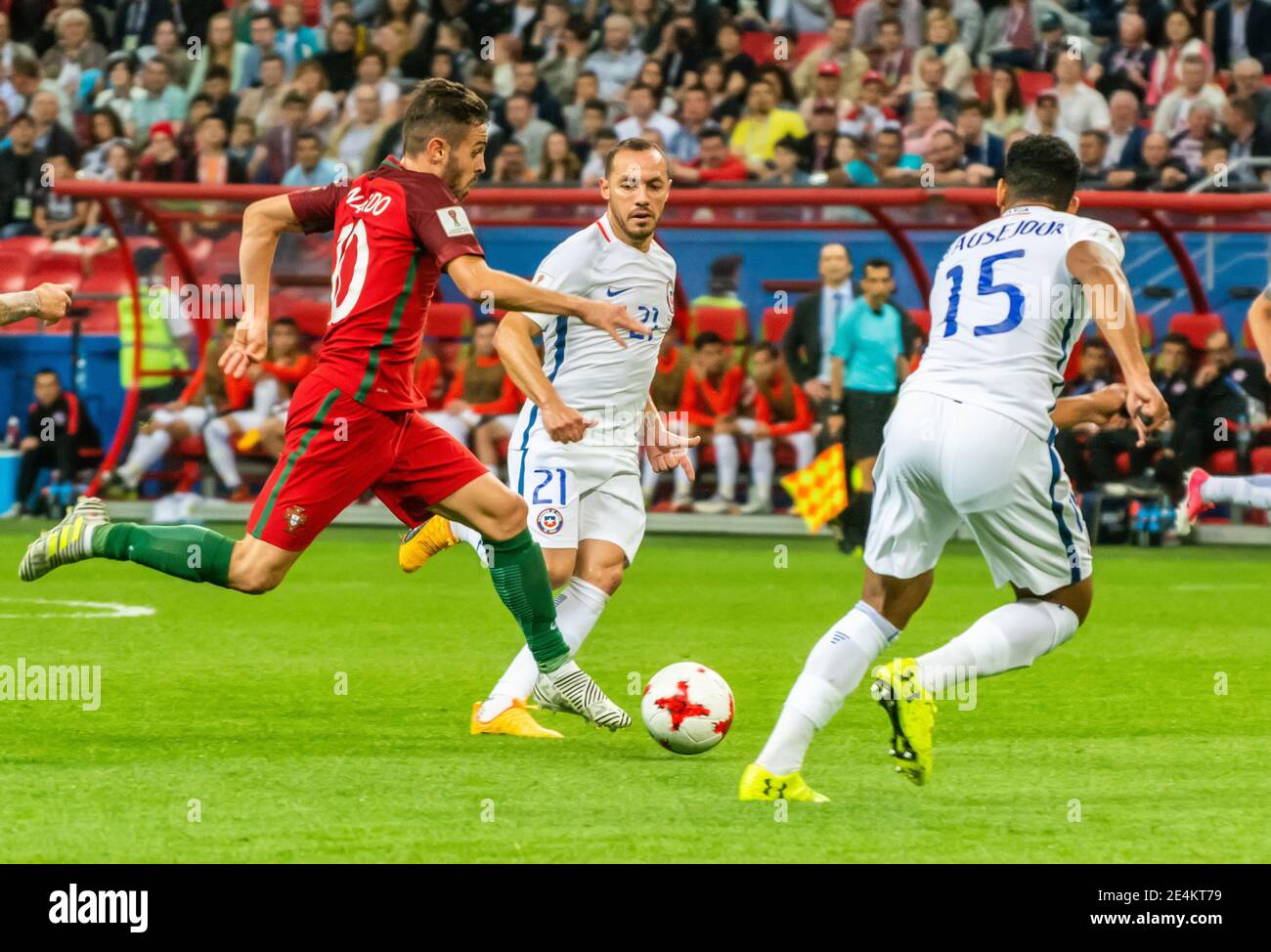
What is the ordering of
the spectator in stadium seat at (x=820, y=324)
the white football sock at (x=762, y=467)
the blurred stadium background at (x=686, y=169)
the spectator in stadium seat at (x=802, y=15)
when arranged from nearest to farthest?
the spectator in stadium seat at (x=820, y=324) < the blurred stadium background at (x=686, y=169) < the white football sock at (x=762, y=467) < the spectator in stadium seat at (x=802, y=15)

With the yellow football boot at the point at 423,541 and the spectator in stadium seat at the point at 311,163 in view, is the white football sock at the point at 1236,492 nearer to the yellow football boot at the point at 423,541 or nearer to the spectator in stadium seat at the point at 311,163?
the yellow football boot at the point at 423,541

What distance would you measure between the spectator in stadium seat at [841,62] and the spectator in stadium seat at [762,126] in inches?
20.8

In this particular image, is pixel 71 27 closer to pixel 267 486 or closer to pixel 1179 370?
pixel 1179 370

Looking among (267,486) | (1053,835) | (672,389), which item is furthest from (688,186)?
(1053,835)

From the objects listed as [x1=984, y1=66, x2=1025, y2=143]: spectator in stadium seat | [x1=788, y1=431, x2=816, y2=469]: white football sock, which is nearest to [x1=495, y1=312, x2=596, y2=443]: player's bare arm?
[x1=788, y1=431, x2=816, y2=469]: white football sock

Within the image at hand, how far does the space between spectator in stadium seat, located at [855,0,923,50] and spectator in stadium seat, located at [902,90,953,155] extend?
4.82ft

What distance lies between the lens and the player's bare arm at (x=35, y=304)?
6.85m

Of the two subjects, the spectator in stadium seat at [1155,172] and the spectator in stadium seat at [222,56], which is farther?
the spectator in stadium seat at [222,56]

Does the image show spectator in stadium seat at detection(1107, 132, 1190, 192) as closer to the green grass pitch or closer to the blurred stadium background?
the blurred stadium background

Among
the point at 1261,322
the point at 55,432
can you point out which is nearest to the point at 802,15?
the point at 55,432

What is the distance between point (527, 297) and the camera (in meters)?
6.79

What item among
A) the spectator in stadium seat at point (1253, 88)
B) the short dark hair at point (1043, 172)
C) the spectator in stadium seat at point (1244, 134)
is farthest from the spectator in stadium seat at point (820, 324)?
the short dark hair at point (1043, 172)

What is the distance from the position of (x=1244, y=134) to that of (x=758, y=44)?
17.4ft

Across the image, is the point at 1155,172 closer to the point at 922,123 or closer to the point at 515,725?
the point at 922,123
